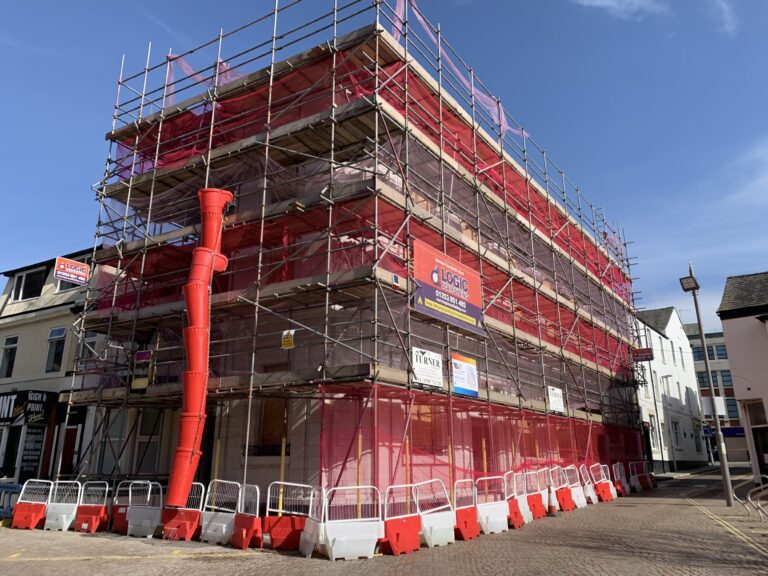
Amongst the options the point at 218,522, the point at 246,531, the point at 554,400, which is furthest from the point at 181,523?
the point at 554,400

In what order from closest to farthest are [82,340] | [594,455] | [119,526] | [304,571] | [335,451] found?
[304,571] < [119,526] < [335,451] < [82,340] < [594,455]

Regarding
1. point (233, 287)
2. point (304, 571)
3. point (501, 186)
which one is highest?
point (501, 186)

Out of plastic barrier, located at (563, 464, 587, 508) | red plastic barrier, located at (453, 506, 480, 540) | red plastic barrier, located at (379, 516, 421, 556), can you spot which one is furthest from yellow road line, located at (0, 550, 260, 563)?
plastic barrier, located at (563, 464, 587, 508)

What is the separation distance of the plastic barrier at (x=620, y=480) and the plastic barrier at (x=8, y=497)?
19.7 metres

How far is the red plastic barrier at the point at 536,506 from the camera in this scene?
15.2 meters

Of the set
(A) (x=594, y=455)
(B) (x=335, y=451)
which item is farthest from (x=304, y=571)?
(A) (x=594, y=455)

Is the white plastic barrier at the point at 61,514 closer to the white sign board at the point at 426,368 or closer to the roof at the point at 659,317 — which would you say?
the white sign board at the point at 426,368

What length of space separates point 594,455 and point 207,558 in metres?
→ 18.1

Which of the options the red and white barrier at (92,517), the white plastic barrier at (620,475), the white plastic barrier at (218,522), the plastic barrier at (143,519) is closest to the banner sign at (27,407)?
the red and white barrier at (92,517)

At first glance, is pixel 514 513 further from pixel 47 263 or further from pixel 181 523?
pixel 47 263

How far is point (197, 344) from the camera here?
13375 millimetres

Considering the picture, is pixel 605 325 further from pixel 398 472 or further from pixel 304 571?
pixel 304 571

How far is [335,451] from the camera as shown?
13781mm

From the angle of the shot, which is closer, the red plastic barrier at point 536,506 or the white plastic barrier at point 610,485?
the red plastic barrier at point 536,506
